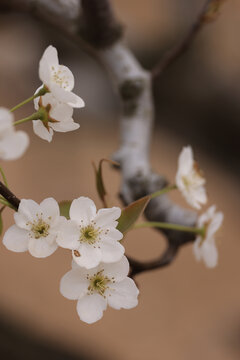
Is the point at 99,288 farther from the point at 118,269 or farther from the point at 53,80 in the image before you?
the point at 53,80

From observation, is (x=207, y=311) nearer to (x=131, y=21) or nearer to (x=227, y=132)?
(x=227, y=132)

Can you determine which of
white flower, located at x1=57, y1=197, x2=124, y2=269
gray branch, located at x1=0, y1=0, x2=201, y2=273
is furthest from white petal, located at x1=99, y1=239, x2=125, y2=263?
gray branch, located at x1=0, y1=0, x2=201, y2=273

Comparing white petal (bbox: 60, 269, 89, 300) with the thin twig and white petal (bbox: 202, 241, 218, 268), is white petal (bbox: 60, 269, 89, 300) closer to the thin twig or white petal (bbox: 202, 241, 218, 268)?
the thin twig

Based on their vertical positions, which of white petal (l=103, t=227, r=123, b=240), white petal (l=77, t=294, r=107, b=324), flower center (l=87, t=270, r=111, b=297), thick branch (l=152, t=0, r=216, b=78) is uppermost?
thick branch (l=152, t=0, r=216, b=78)

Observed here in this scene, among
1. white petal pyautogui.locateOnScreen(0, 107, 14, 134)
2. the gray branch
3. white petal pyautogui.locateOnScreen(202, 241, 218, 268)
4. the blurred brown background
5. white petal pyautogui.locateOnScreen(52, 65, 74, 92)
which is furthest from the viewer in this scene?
the blurred brown background

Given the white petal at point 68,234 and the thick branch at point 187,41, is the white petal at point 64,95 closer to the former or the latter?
the white petal at point 68,234

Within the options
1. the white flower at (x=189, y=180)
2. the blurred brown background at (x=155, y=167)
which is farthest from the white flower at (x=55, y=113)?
the blurred brown background at (x=155, y=167)
